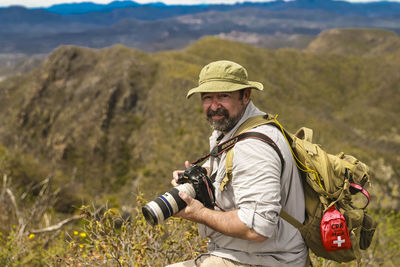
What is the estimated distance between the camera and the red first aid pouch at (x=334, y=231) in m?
2.52

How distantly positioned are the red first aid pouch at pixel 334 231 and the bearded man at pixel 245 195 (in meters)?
0.19

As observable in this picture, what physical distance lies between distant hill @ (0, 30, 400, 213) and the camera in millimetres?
43855

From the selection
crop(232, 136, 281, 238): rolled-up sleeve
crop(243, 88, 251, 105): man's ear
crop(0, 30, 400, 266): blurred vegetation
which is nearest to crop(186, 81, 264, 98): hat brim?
crop(243, 88, 251, 105): man's ear

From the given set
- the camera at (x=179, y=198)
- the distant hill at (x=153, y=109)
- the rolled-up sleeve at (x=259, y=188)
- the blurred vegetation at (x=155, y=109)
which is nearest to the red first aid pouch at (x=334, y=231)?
the rolled-up sleeve at (x=259, y=188)

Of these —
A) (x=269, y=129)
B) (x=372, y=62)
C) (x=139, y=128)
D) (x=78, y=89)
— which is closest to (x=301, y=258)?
(x=269, y=129)

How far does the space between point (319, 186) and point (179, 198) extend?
1.08 meters

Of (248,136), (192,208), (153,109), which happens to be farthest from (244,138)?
(153,109)

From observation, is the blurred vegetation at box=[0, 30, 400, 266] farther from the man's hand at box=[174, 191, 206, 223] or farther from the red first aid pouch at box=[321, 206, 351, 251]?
the red first aid pouch at box=[321, 206, 351, 251]

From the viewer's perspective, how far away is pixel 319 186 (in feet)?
8.35

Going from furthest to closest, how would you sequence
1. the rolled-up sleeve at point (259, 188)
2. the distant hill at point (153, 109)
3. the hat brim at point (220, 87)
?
the distant hill at point (153, 109)
the hat brim at point (220, 87)
the rolled-up sleeve at point (259, 188)

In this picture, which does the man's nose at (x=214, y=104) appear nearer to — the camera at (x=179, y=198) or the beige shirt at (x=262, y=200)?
the beige shirt at (x=262, y=200)

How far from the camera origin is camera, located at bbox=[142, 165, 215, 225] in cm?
252

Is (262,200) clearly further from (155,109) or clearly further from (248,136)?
(155,109)

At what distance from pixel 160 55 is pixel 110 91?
60.0ft
